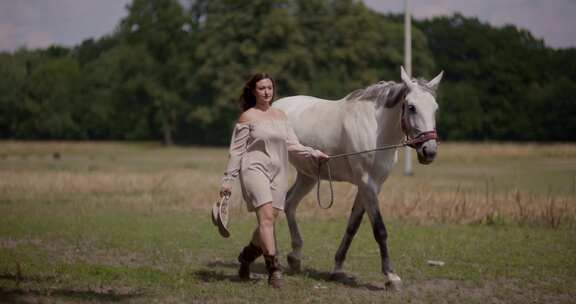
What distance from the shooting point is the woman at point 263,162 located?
7516 millimetres

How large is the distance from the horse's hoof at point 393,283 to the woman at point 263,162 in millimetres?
1174

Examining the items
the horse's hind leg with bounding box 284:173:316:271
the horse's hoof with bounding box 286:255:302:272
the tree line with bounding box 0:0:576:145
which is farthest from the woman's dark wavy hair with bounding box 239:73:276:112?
the tree line with bounding box 0:0:576:145

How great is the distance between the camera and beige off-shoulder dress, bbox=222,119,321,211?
7520 millimetres

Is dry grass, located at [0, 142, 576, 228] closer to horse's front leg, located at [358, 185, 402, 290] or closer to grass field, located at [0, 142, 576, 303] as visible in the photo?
grass field, located at [0, 142, 576, 303]

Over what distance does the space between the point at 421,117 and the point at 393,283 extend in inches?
71.2

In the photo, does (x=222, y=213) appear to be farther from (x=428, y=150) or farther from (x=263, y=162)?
(x=428, y=150)

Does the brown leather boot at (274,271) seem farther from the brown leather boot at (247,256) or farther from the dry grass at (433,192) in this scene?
the dry grass at (433,192)

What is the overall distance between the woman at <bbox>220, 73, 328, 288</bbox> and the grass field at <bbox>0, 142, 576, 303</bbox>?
0.59 meters

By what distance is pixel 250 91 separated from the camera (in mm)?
7863

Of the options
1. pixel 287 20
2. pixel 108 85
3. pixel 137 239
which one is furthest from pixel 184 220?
pixel 108 85

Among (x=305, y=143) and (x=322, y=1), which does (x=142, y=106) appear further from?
(x=305, y=143)

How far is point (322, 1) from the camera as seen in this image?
5444cm

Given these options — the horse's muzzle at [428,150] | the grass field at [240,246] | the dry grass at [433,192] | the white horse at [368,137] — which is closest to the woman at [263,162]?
the grass field at [240,246]

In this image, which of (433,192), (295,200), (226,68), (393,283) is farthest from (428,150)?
(226,68)
